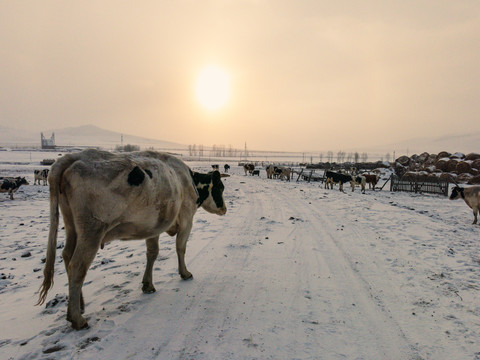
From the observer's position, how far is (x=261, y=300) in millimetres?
4297

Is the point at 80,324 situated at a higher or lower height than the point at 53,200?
lower

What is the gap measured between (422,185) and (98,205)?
25785 mm

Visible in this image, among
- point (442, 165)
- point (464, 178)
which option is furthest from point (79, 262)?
point (442, 165)

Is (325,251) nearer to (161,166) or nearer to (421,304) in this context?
(421,304)

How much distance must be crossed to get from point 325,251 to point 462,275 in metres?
2.66

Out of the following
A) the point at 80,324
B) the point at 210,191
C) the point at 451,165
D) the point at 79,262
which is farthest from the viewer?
the point at 451,165

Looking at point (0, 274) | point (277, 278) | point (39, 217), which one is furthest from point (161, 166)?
point (39, 217)

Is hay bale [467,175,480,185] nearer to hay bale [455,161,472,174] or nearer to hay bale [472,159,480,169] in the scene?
hay bale [455,161,472,174]

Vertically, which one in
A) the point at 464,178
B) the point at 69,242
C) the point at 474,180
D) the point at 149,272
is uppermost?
the point at 69,242

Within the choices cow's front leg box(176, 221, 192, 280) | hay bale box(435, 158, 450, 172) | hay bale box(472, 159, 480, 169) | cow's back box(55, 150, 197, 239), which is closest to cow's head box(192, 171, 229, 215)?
cow's front leg box(176, 221, 192, 280)

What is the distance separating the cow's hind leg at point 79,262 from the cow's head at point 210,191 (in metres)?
2.47

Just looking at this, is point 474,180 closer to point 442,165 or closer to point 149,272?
point 442,165

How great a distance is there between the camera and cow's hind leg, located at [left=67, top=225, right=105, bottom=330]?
328cm

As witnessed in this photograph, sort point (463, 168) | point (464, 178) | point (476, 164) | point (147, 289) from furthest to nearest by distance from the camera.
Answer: point (463, 168)
point (476, 164)
point (464, 178)
point (147, 289)
